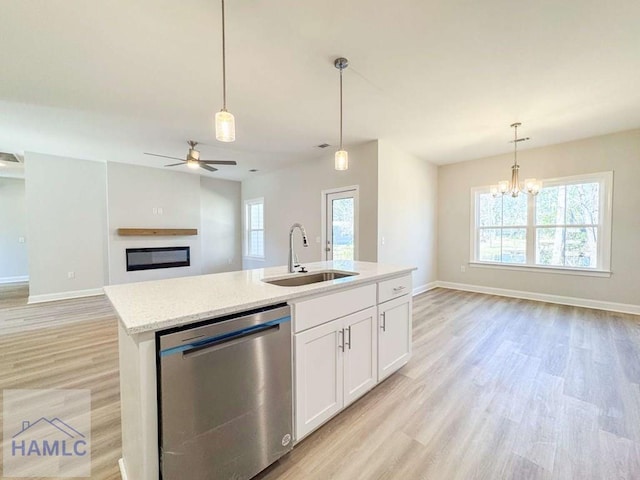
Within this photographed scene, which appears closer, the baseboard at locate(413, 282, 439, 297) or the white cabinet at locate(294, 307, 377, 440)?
the white cabinet at locate(294, 307, 377, 440)

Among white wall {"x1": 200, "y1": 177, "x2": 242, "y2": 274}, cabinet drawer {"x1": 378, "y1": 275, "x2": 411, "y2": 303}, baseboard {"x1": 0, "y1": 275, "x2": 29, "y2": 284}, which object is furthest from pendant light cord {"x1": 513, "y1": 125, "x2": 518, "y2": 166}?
baseboard {"x1": 0, "y1": 275, "x2": 29, "y2": 284}

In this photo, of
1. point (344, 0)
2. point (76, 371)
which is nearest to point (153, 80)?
point (344, 0)

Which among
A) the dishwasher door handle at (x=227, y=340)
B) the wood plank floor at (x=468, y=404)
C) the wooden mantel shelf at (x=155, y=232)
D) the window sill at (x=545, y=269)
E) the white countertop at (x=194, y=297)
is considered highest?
Result: the wooden mantel shelf at (x=155, y=232)

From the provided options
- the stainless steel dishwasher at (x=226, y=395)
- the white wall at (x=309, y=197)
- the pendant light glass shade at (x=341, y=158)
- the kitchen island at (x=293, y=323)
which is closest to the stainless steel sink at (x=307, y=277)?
the kitchen island at (x=293, y=323)

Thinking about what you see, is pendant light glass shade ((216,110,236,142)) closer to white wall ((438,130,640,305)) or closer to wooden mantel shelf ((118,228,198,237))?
wooden mantel shelf ((118,228,198,237))

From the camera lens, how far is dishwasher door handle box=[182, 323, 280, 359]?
1114 millimetres

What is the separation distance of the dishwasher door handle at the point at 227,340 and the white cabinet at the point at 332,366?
0.24 m

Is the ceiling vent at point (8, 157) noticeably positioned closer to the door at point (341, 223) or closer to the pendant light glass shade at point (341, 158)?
the door at point (341, 223)

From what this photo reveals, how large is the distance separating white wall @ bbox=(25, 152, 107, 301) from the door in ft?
15.4

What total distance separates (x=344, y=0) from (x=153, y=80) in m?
1.96

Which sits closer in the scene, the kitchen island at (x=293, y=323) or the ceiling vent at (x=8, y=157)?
the kitchen island at (x=293, y=323)

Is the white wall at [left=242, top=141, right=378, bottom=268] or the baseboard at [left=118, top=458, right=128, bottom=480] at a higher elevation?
the white wall at [left=242, top=141, right=378, bottom=268]

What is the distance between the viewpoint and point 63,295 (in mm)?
5266

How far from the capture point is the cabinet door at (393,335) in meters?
2.16
